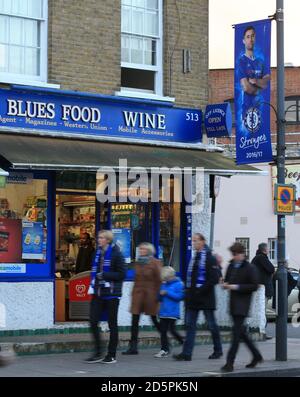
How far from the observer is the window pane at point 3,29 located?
15.3 metres

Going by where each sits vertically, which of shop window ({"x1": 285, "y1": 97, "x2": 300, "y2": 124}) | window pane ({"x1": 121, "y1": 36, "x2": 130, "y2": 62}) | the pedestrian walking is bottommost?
the pedestrian walking

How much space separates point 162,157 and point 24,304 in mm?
3731

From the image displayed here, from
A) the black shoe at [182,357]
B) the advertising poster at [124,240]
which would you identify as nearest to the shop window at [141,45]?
the advertising poster at [124,240]

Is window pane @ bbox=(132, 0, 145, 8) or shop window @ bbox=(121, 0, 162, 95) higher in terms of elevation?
window pane @ bbox=(132, 0, 145, 8)

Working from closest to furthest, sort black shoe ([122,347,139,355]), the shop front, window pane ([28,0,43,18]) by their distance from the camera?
black shoe ([122,347,139,355]), the shop front, window pane ([28,0,43,18])

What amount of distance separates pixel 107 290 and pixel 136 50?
6054 mm

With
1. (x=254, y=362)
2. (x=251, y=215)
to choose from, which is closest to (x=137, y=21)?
(x=254, y=362)

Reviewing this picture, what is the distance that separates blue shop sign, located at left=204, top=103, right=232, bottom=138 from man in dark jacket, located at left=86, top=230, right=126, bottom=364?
477 cm

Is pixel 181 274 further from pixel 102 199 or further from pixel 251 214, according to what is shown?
pixel 251 214

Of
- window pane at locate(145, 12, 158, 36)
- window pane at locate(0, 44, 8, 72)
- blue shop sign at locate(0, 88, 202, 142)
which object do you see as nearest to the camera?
blue shop sign at locate(0, 88, 202, 142)

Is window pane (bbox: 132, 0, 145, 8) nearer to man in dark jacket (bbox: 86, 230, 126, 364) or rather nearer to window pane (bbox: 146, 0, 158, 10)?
window pane (bbox: 146, 0, 158, 10)

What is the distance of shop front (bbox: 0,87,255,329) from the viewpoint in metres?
14.7

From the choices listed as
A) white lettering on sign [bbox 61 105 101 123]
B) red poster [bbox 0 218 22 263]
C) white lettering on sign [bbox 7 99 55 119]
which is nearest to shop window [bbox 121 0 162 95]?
white lettering on sign [bbox 61 105 101 123]
